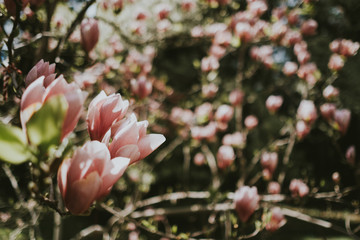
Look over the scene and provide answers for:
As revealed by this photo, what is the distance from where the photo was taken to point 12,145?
16.4 inches

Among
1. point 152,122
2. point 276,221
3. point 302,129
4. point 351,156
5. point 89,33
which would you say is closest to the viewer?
point 89,33

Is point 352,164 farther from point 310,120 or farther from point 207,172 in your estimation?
point 207,172

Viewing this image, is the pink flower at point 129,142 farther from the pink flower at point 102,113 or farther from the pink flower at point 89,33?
the pink flower at point 89,33

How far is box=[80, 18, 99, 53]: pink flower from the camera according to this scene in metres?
1.09

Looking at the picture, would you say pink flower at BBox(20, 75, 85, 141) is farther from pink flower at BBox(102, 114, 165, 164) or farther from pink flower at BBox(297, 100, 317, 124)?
pink flower at BBox(297, 100, 317, 124)

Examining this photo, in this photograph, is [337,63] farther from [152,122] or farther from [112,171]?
[112,171]

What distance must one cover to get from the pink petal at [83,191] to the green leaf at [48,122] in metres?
0.09

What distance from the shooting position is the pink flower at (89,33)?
3.59ft

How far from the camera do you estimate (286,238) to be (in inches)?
221

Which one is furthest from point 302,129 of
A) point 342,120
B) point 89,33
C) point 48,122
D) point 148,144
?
point 48,122

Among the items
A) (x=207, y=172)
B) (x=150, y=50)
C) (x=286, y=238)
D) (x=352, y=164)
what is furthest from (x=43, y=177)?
(x=286, y=238)

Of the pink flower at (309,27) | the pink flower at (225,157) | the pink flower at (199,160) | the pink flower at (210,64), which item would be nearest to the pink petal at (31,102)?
the pink flower at (225,157)

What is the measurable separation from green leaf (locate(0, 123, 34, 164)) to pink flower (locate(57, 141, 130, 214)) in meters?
0.08

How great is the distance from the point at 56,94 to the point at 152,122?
84.8 inches
